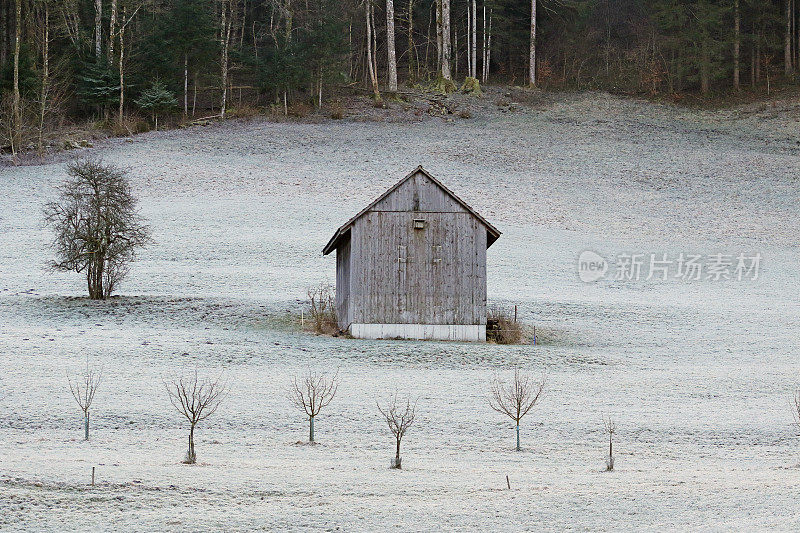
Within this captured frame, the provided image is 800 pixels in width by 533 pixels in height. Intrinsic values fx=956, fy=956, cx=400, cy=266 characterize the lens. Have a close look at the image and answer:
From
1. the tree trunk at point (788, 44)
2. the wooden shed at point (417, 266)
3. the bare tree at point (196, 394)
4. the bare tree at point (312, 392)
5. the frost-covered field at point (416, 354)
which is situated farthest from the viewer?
the tree trunk at point (788, 44)

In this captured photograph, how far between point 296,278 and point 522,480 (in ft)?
70.7

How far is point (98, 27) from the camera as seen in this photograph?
59.4 m

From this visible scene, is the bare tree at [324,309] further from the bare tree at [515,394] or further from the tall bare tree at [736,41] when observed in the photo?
the tall bare tree at [736,41]

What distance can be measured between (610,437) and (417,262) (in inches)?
461

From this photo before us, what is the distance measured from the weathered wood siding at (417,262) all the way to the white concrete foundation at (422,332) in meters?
0.14

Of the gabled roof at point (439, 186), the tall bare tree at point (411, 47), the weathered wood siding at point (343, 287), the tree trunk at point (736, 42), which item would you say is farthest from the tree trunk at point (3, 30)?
the tree trunk at point (736, 42)

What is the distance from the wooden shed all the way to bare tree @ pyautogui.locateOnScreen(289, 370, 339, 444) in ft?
18.7

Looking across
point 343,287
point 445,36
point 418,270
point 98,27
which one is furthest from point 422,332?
point 445,36

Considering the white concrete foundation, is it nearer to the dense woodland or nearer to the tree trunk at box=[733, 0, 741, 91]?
the dense woodland

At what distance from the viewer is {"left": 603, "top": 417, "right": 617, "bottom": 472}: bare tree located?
14156 millimetres

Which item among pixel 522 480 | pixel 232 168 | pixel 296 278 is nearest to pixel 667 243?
pixel 296 278

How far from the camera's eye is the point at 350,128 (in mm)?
58031

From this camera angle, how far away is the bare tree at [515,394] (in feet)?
56.4

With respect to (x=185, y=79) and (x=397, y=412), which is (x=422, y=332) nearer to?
(x=397, y=412)
